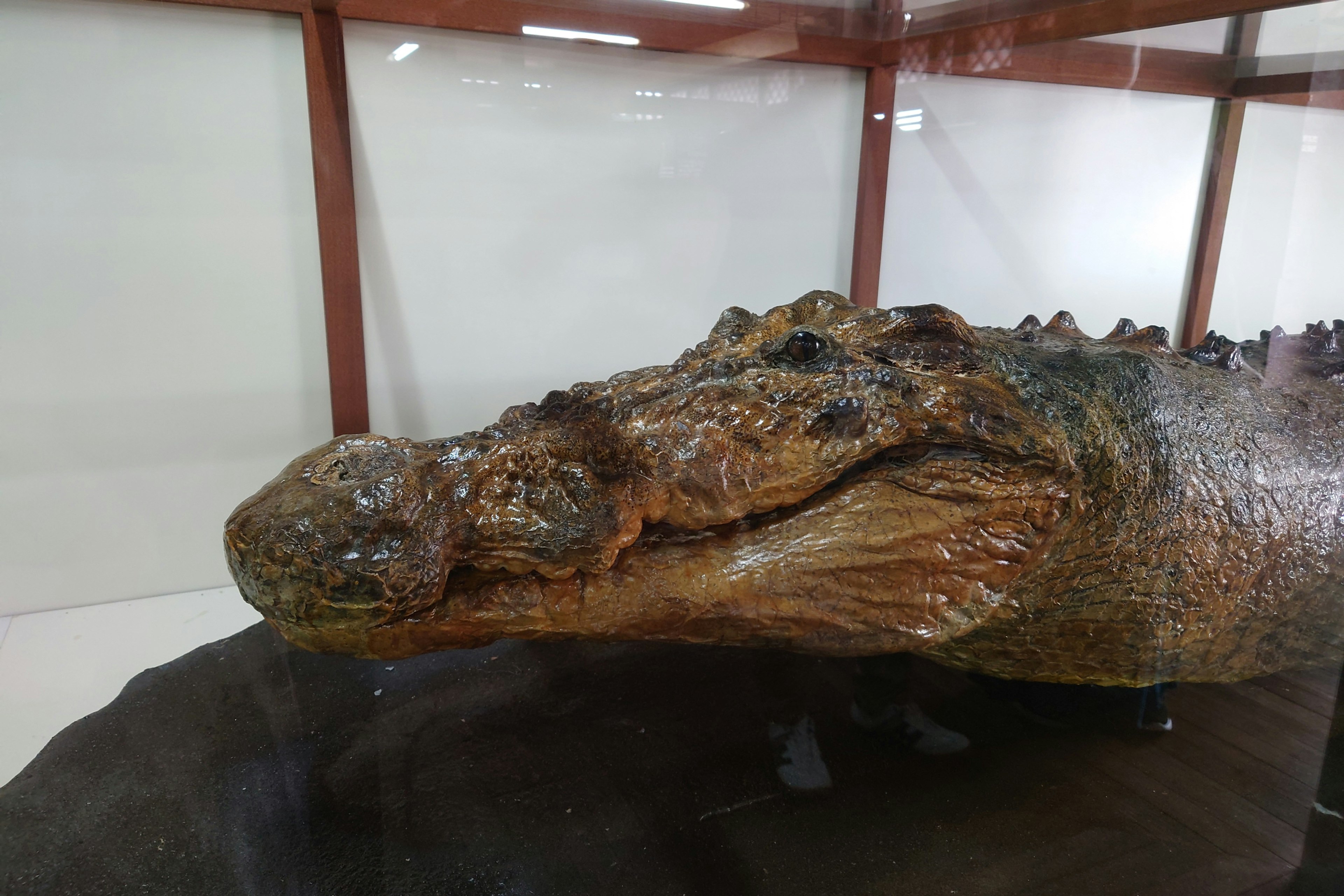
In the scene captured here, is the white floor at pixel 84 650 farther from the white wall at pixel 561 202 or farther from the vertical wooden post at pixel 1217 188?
the vertical wooden post at pixel 1217 188

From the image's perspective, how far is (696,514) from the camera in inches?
58.3

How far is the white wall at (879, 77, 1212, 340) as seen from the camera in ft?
7.45

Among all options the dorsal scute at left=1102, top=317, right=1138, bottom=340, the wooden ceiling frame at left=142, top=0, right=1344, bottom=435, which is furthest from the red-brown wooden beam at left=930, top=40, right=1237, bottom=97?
the dorsal scute at left=1102, top=317, right=1138, bottom=340

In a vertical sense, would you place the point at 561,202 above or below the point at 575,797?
above

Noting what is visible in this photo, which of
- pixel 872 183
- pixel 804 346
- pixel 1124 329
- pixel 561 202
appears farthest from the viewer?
pixel 872 183

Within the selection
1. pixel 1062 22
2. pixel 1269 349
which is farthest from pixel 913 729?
pixel 1062 22

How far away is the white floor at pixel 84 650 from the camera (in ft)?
6.53

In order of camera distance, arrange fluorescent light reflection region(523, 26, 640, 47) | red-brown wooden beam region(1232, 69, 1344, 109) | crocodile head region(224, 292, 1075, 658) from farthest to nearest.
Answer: fluorescent light reflection region(523, 26, 640, 47) → red-brown wooden beam region(1232, 69, 1344, 109) → crocodile head region(224, 292, 1075, 658)

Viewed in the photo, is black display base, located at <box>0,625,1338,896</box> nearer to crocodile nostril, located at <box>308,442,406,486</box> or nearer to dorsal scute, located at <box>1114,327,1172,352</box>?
crocodile nostril, located at <box>308,442,406,486</box>

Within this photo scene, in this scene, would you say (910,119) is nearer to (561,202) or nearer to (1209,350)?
(561,202)

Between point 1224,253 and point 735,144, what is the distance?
4.61 feet

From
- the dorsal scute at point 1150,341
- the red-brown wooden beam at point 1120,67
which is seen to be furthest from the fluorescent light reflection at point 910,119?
the dorsal scute at point 1150,341

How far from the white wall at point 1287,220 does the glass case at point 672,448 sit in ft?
0.03

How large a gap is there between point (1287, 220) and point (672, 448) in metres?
1.36
